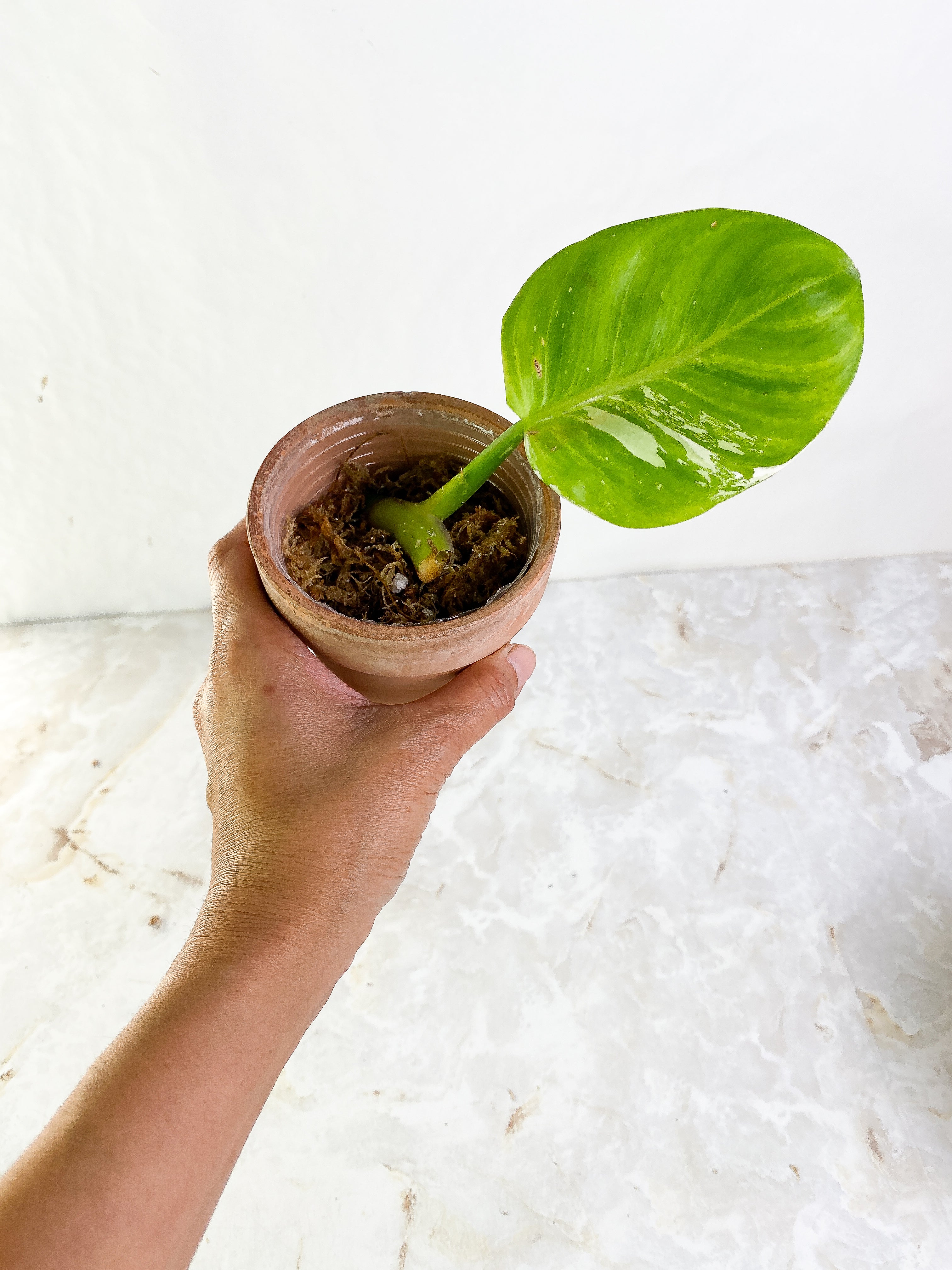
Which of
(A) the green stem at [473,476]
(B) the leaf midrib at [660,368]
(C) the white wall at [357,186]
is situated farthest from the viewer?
(C) the white wall at [357,186]

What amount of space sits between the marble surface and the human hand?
0.54 m

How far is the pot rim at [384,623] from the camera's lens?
23.9 inches

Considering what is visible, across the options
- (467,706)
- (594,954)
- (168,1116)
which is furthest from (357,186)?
(594,954)

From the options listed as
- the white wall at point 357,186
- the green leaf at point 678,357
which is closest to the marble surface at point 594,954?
the white wall at point 357,186

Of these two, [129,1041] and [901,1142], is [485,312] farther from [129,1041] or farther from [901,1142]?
[901,1142]

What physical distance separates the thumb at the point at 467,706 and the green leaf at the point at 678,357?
0.67 ft

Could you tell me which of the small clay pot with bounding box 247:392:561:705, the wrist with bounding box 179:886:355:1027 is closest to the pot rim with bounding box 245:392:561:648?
the small clay pot with bounding box 247:392:561:705

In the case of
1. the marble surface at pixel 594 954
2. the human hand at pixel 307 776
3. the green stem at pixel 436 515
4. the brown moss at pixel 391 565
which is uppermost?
the green stem at pixel 436 515

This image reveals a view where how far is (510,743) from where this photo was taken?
1.37 metres

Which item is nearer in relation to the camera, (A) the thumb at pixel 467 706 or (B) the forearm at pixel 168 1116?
(B) the forearm at pixel 168 1116

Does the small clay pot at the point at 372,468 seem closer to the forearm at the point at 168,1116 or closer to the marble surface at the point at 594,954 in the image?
the forearm at the point at 168,1116

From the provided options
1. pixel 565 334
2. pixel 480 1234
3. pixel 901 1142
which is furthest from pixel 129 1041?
pixel 901 1142

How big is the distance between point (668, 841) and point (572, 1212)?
50 cm

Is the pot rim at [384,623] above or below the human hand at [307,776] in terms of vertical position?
above
